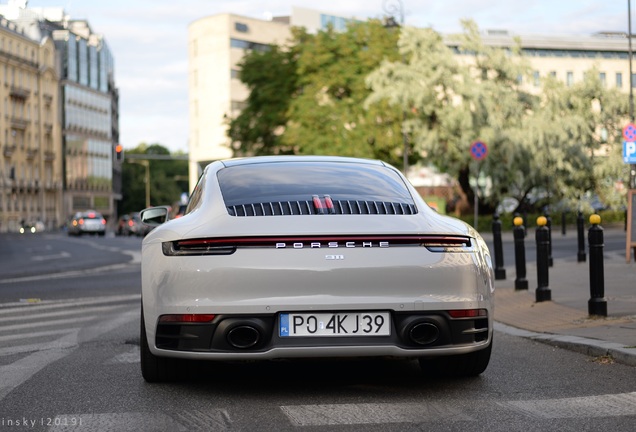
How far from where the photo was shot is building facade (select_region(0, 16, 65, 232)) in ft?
392

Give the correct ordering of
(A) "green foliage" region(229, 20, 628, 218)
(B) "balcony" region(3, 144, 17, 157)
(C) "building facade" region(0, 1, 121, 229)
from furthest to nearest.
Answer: (C) "building facade" region(0, 1, 121, 229)
(B) "balcony" region(3, 144, 17, 157)
(A) "green foliage" region(229, 20, 628, 218)

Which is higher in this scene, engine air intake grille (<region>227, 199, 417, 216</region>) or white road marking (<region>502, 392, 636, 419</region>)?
engine air intake grille (<region>227, 199, 417, 216</region>)

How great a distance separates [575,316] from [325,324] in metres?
5.50

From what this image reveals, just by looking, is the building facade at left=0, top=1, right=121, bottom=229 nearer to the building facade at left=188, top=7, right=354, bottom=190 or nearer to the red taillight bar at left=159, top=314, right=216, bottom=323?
the building facade at left=188, top=7, right=354, bottom=190

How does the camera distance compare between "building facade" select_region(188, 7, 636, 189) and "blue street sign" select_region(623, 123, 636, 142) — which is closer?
"blue street sign" select_region(623, 123, 636, 142)

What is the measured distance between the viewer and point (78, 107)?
5507 inches

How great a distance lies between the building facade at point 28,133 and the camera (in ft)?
392

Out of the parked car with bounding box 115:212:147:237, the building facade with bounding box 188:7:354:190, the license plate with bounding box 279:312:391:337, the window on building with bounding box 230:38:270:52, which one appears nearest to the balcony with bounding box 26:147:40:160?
the building facade with bounding box 188:7:354:190

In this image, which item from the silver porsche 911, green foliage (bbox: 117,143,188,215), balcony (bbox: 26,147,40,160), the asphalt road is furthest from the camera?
green foliage (bbox: 117,143,188,215)

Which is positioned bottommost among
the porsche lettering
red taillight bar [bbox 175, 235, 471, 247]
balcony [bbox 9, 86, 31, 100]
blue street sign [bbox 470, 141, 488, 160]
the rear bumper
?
the rear bumper

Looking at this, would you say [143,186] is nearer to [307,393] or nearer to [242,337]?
[307,393]

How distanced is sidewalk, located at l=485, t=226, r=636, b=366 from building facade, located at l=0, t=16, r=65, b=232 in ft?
334

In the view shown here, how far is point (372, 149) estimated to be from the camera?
5584 cm

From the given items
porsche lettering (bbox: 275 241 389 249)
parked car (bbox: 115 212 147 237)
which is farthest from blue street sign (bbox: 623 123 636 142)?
parked car (bbox: 115 212 147 237)
